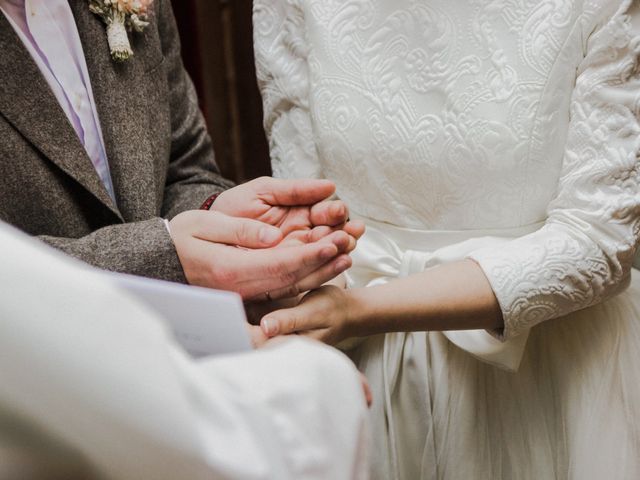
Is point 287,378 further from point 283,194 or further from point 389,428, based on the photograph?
point 389,428

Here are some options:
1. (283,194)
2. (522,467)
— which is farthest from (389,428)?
(283,194)

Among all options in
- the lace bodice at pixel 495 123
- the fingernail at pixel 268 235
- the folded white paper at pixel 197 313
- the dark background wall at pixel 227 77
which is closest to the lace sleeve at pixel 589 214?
the lace bodice at pixel 495 123

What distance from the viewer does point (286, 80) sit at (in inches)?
51.4

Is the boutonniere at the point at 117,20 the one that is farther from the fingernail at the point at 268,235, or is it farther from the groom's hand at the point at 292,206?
the fingernail at the point at 268,235

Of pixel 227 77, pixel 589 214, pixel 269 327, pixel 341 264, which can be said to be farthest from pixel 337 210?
pixel 227 77

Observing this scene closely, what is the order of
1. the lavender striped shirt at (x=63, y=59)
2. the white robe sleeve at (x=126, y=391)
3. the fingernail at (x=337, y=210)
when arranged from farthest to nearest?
1. the lavender striped shirt at (x=63, y=59)
2. the fingernail at (x=337, y=210)
3. the white robe sleeve at (x=126, y=391)

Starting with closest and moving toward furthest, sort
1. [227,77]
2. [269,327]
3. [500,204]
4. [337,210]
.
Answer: [269,327] < [337,210] < [500,204] < [227,77]

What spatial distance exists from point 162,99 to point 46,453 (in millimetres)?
933

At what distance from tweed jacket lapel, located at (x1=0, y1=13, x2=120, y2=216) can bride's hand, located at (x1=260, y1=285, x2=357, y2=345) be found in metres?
0.39

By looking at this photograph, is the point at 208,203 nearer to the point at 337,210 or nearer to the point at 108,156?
the point at 108,156

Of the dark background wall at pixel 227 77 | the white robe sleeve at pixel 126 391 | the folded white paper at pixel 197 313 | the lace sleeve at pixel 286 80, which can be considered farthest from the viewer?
the dark background wall at pixel 227 77

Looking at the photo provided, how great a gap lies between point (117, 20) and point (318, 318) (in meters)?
0.63

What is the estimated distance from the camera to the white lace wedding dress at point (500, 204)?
1.03m

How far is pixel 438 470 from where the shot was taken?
113cm
